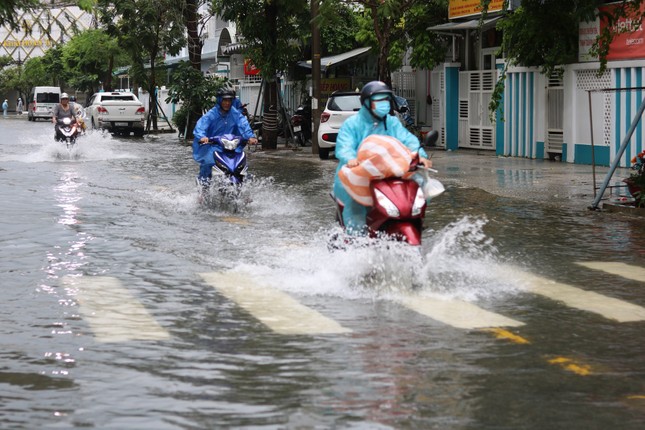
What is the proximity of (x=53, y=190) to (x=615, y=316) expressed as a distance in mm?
12433

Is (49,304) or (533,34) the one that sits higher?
(533,34)

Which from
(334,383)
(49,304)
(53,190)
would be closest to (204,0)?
(53,190)

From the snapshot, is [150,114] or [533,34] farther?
[150,114]

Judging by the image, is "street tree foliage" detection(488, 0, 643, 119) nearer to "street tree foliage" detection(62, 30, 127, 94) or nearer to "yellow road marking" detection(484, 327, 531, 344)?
"yellow road marking" detection(484, 327, 531, 344)

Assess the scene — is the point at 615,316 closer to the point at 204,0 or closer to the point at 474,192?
the point at 474,192

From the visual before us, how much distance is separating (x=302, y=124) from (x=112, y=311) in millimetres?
25644

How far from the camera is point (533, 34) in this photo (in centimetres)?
2450

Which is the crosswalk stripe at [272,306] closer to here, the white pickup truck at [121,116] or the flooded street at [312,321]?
the flooded street at [312,321]

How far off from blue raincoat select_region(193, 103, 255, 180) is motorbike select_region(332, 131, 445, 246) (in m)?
6.48

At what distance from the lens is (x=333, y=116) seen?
27.5 metres

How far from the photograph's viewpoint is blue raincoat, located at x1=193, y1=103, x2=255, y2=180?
51.6 feet

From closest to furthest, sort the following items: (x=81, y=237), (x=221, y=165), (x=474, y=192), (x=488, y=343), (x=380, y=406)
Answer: (x=380, y=406) → (x=488, y=343) → (x=81, y=237) → (x=221, y=165) → (x=474, y=192)

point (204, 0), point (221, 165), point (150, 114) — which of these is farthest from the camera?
point (150, 114)

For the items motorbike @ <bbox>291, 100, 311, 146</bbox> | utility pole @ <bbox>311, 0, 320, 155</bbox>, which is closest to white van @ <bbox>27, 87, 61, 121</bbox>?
motorbike @ <bbox>291, 100, 311, 146</bbox>
